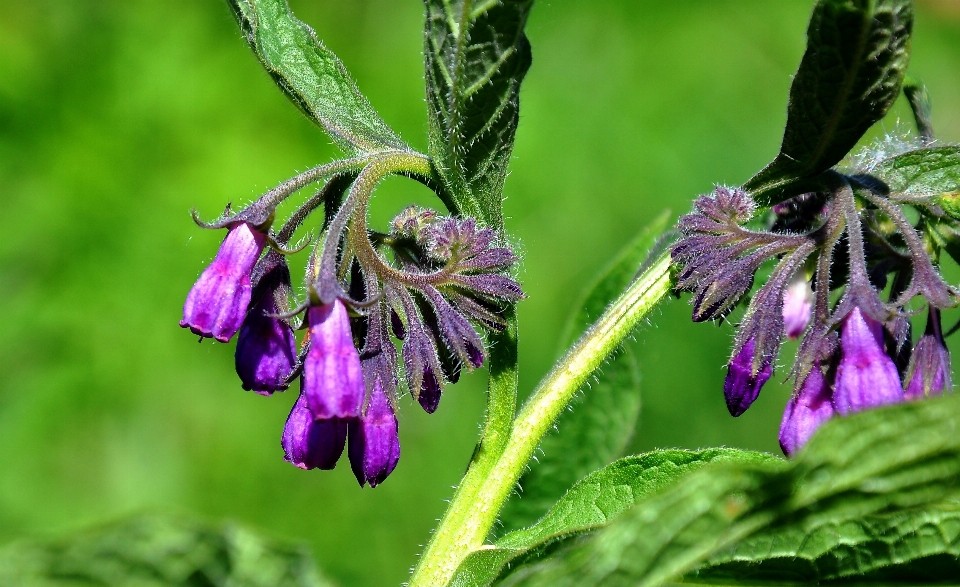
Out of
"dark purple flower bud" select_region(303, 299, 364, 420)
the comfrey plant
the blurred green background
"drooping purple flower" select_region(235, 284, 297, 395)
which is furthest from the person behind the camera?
the blurred green background

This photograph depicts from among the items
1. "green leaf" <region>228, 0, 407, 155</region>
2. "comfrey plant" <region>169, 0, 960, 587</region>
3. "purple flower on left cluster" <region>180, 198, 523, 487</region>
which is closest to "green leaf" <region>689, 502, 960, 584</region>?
"comfrey plant" <region>169, 0, 960, 587</region>

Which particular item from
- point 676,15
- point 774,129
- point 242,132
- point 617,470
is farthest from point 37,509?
point 676,15

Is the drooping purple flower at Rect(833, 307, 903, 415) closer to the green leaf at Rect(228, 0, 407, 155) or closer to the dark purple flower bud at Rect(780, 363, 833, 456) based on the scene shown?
the dark purple flower bud at Rect(780, 363, 833, 456)

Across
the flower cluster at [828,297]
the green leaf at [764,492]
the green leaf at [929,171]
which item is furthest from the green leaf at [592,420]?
the green leaf at [764,492]

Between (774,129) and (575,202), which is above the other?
(774,129)

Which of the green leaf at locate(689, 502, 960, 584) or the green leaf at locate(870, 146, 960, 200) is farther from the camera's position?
the green leaf at locate(870, 146, 960, 200)

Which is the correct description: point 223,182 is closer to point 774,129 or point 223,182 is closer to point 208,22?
point 208,22

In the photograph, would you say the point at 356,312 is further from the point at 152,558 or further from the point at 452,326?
the point at 152,558
